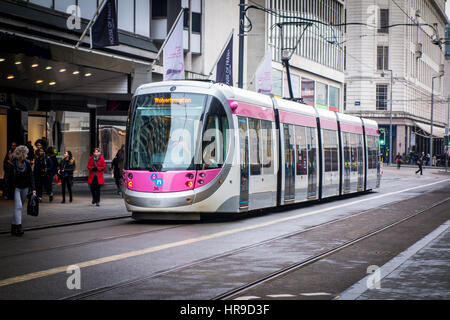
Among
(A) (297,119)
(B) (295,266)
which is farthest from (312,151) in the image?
(B) (295,266)

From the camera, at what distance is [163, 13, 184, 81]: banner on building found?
23.2 metres

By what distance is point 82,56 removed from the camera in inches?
896

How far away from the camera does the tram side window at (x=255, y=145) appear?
56.2 ft

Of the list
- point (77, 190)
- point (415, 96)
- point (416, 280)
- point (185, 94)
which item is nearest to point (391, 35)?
point (415, 96)

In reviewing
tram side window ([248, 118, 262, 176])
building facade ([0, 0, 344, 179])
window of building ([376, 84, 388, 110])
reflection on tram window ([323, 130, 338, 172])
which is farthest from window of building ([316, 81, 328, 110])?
tram side window ([248, 118, 262, 176])

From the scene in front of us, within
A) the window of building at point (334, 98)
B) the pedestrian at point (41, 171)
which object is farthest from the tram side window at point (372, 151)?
the window of building at point (334, 98)

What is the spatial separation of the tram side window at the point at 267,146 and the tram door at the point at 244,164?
1117 mm

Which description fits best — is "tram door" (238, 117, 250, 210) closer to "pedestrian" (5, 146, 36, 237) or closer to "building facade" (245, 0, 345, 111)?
"pedestrian" (5, 146, 36, 237)

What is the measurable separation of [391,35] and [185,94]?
228 feet

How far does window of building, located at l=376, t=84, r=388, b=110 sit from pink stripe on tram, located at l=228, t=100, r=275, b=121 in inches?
2541

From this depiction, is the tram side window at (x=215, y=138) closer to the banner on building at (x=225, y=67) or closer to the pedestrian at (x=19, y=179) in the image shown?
the pedestrian at (x=19, y=179)

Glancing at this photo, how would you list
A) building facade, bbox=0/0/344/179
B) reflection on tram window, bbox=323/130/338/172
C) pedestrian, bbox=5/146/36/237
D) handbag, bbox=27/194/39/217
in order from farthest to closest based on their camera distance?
reflection on tram window, bbox=323/130/338/172, building facade, bbox=0/0/344/179, handbag, bbox=27/194/39/217, pedestrian, bbox=5/146/36/237

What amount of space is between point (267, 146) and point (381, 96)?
6560cm
